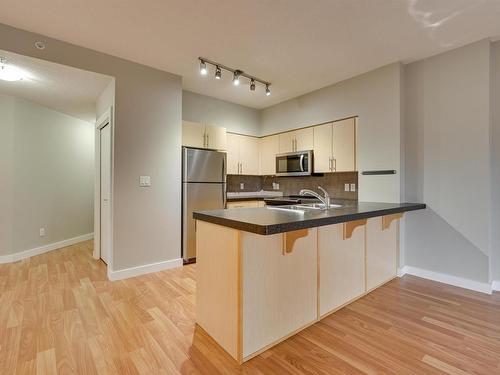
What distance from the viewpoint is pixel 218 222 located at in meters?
1.73

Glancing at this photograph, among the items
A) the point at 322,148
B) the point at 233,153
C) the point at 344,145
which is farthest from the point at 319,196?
the point at 233,153

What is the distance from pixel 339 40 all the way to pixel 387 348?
279 centimetres

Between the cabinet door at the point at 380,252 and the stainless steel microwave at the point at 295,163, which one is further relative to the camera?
the stainless steel microwave at the point at 295,163

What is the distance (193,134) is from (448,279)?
373 cm

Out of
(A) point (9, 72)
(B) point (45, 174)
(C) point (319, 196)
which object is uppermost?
(A) point (9, 72)

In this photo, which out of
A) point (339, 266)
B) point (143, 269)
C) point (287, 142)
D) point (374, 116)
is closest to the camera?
point (339, 266)

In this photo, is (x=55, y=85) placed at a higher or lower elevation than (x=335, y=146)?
higher

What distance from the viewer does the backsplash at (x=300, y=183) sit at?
3.99 m

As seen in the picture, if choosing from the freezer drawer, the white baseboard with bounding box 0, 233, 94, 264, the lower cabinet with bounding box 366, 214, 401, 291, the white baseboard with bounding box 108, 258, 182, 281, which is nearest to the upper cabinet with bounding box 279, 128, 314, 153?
the freezer drawer

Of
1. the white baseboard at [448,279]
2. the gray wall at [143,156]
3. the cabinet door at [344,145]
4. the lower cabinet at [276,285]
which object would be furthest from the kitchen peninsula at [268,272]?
the gray wall at [143,156]

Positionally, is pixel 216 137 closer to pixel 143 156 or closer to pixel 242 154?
pixel 242 154

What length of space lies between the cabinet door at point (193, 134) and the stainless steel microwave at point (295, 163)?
1407mm

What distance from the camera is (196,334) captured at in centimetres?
193

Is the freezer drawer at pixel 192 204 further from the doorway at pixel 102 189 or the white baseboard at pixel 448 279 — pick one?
the white baseboard at pixel 448 279
